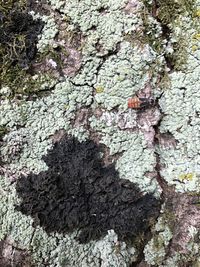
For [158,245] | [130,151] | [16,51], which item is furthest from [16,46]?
[158,245]

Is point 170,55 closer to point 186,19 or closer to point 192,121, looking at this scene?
point 186,19

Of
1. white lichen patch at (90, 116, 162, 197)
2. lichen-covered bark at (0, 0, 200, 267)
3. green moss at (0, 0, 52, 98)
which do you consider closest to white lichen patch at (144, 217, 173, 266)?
lichen-covered bark at (0, 0, 200, 267)

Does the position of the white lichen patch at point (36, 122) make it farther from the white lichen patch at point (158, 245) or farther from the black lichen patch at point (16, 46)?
the white lichen patch at point (158, 245)

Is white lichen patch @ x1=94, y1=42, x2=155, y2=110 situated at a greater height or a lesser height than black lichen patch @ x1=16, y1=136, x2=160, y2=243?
greater

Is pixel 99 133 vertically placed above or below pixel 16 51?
below

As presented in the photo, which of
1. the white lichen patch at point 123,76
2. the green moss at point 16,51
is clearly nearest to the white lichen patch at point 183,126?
the white lichen patch at point 123,76

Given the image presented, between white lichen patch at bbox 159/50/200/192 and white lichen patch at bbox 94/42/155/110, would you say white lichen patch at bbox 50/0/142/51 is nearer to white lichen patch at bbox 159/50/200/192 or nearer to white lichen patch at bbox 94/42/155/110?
white lichen patch at bbox 94/42/155/110

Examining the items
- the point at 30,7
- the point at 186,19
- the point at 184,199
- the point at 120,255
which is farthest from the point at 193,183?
the point at 30,7

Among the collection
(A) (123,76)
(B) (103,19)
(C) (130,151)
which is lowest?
(C) (130,151)

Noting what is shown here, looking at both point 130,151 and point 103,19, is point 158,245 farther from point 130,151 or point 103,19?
point 103,19
